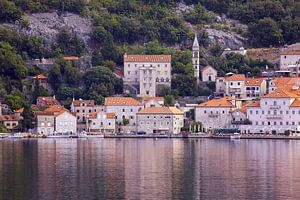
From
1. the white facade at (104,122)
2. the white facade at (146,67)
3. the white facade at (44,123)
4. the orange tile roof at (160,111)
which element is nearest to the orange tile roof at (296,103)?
the orange tile roof at (160,111)

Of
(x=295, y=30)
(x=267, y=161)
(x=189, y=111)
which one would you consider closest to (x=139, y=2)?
(x=295, y=30)

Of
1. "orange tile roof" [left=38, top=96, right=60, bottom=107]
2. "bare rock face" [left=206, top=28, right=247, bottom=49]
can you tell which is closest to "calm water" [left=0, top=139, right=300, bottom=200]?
"orange tile roof" [left=38, top=96, right=60, bottom=107]

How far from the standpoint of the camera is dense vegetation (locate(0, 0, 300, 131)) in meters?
100

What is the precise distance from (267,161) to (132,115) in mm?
35376

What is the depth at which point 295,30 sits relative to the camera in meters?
112

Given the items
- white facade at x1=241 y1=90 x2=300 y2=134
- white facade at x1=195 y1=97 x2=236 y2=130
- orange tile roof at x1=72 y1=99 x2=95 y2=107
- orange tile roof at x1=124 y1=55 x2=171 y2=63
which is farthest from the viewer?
orange tile roof at x1=124 y1=55 x2=171 y2=63

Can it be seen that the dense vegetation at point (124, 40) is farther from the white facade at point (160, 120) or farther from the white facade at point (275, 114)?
the white facade at point (275, 114)

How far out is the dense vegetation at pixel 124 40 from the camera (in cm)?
10019

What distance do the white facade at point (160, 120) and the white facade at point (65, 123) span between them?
551cm

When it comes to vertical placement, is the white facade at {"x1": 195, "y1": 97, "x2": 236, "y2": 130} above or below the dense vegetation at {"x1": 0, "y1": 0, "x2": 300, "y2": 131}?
below

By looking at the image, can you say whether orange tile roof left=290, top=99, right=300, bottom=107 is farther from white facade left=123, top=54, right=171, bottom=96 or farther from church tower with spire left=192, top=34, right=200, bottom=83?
white facade left=123, top=54, right=171, bottom=96

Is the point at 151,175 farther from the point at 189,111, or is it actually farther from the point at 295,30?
the point at 295,30

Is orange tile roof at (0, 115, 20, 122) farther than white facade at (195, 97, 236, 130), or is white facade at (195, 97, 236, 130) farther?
white facade at (195, 97, 236, 130)

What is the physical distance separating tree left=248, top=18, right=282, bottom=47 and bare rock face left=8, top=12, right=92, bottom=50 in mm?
16592
